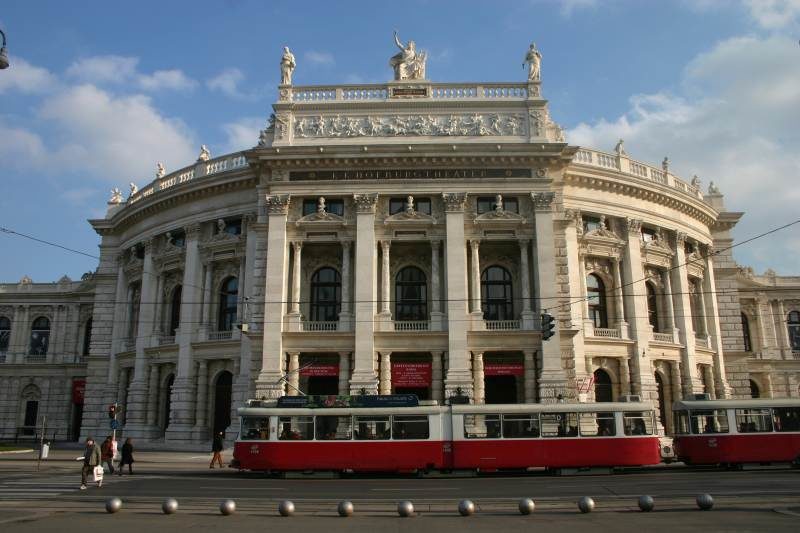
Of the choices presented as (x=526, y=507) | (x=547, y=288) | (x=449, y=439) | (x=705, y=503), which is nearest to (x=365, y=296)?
(x=547, y=288)

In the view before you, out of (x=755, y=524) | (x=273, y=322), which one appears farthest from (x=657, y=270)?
(x=755, y=524)

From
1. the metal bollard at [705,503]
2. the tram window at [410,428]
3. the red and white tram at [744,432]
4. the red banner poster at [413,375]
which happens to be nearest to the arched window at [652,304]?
the red and white tram at [744,432]

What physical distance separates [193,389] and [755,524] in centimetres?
3385

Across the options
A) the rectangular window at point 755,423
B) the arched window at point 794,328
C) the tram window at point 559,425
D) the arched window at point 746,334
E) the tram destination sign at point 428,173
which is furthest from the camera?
the arched window at point 794,328

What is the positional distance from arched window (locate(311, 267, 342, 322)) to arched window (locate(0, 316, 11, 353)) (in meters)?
35.0

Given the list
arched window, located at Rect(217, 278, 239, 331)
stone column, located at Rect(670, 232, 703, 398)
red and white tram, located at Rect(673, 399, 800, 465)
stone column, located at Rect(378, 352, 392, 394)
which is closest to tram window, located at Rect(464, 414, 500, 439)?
red and white tram, located at Rect(673, 399, 800, 465)

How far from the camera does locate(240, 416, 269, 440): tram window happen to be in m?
25.3

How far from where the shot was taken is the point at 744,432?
2673 cm

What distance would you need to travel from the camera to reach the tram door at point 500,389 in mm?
36344

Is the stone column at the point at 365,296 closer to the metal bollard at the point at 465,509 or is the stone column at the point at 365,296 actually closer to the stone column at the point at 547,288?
the stone column at the point at 547,288

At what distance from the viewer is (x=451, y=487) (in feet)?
66.5

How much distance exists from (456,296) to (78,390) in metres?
35.9

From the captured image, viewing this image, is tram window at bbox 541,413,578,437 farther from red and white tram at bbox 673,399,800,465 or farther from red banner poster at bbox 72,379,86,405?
red banner poster at bbox 72,379,86,405

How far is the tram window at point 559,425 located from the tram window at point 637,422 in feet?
6.47
